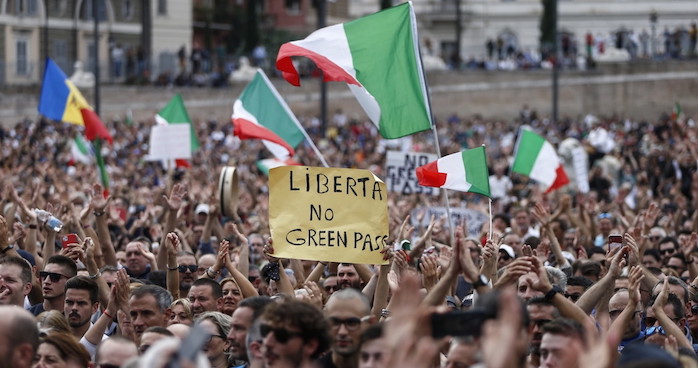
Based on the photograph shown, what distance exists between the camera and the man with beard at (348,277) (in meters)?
9.38

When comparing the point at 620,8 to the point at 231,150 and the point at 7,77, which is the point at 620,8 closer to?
the point at 7,77

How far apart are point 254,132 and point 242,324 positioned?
6.92m

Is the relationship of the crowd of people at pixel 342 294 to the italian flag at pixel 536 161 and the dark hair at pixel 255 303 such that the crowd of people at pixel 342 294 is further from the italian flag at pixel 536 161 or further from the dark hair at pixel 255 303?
the italian flag at pixel 536 161

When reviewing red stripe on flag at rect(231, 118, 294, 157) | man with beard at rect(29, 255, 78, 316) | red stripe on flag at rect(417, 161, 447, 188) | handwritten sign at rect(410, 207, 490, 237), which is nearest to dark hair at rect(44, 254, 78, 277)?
man with beard at rect(29, 255, 78, 316)

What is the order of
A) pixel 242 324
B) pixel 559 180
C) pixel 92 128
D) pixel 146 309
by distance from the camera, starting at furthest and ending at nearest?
pixel 92 128 < pixel 559 180 < pixel 146 309 < pixel 242 324

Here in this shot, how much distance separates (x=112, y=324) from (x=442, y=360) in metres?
2.41

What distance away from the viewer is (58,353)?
6.52 metres

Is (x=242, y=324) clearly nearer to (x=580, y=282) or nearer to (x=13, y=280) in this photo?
(x=13, y=280)

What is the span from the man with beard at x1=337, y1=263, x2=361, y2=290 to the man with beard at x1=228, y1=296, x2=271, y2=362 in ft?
7.63

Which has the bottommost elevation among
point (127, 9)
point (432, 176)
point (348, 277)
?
point (348, 277)

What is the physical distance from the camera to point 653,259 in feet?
37.8

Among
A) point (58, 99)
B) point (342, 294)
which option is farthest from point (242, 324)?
point (58, 99)

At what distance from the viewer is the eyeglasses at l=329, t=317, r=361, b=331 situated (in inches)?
256

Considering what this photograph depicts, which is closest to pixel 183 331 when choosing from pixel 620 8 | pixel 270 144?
pixel 270 144
